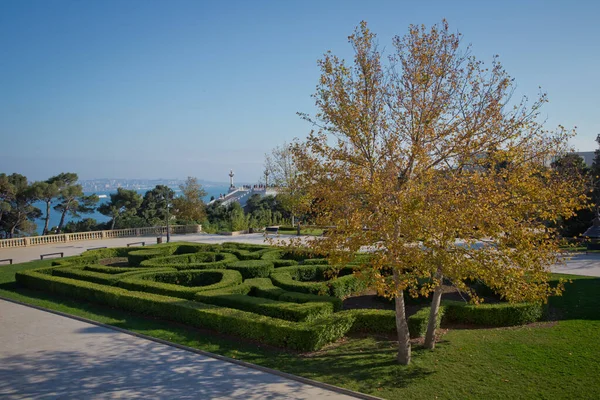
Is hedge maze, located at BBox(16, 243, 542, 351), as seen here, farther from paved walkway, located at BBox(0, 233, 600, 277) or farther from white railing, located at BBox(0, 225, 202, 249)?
white railing, located at BBox(0, 225, 202, 249)

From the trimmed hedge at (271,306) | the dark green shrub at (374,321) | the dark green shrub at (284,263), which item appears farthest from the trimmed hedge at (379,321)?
the dark green shrub at (284,263)

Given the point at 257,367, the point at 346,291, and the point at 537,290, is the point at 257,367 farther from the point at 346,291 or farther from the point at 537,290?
the point at 346,291

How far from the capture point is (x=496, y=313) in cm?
1245

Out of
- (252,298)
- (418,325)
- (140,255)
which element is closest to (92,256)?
(140,255)

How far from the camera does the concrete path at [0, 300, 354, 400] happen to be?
8.59 metres

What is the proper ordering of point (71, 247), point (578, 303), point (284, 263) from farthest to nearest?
point (71, 247)
point (284, 263)
point (578, 303)

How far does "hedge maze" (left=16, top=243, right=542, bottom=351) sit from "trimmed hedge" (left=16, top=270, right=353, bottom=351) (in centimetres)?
2

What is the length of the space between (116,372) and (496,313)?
964cm

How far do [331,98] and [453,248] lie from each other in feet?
14.4

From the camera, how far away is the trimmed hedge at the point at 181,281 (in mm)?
14805

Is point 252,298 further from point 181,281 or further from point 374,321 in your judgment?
point 181,281

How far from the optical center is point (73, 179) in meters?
47.9

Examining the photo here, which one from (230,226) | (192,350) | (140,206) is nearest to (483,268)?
(192,350)

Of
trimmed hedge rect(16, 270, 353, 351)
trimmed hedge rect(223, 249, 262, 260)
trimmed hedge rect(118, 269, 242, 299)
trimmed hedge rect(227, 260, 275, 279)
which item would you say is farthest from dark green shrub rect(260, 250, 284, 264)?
trimmed hedge rect(16, 270, 353, 351)
